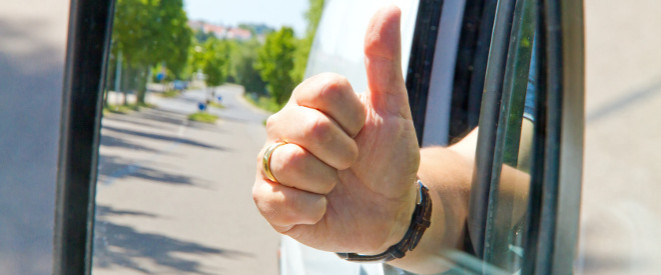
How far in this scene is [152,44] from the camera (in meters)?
1.93

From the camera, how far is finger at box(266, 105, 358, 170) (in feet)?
3.98

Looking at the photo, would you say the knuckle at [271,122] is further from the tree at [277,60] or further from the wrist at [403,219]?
the tree at [277,60]

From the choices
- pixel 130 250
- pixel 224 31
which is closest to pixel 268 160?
pixel 224 31

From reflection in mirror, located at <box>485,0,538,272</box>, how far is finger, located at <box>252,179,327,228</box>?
1.14 ft

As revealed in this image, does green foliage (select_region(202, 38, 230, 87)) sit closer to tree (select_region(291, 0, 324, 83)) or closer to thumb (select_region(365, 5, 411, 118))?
tree (select_region(291, 0, 324, 83))

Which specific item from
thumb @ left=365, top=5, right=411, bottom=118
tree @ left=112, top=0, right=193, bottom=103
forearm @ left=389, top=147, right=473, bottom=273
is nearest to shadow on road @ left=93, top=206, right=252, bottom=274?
tree @ left=112, top=0, right=193, bottom=103

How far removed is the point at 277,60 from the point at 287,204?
90 centimetres

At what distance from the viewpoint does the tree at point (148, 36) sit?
182 cm

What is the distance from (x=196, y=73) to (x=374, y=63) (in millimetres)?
922

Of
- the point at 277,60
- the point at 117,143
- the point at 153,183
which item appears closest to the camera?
the point at 117,143

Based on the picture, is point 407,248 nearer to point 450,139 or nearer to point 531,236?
point 450,139

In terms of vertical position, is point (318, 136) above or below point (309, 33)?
below

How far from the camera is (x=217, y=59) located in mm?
1963

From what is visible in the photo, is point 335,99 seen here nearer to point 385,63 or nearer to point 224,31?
point 385,63
